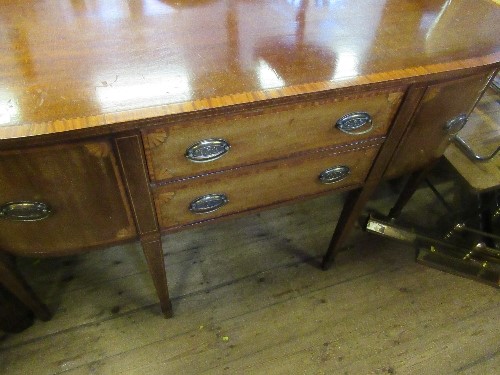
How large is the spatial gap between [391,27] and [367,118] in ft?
0.72

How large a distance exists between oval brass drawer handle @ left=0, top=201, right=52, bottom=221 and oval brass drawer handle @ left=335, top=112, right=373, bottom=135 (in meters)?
0.55

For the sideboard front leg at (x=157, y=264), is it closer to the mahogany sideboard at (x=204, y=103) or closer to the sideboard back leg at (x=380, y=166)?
the mahogany sideboard at (x=204, y=103)

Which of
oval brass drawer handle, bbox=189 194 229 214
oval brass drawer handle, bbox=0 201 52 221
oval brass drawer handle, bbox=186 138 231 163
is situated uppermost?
oval brass drawer handle, bbox=186 138 231 163

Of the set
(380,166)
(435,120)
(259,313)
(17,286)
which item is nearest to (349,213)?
(380,166)

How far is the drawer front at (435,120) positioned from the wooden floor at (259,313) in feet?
1.63

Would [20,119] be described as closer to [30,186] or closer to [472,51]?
[30,186]

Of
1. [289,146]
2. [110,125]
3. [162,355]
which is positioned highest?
[110,125]

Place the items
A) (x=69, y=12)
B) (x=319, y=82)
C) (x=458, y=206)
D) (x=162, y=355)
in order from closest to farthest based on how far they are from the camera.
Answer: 1. (x=319, y=82)
2. (x=69, y=12)
3. (x=162, y=355)
4. (x=458, y=206)

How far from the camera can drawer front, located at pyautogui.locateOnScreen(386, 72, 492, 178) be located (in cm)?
77

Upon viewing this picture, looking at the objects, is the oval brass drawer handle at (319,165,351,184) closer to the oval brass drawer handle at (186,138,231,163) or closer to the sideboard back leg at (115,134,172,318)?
the oval brass drawer handle at (186,138,231,163)

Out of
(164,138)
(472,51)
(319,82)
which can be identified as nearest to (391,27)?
(472,51)

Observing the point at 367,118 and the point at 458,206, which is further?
the point at 458,206

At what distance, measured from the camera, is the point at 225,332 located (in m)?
1.14

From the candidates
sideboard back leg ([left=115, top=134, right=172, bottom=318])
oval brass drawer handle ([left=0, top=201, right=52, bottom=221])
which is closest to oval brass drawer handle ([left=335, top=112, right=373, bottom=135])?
sideboard back leg ([left=115, top=134, right=172, bottom=318])
